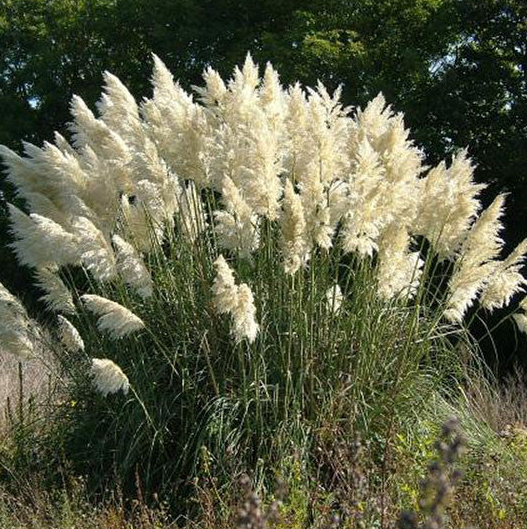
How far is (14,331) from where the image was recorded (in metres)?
5.46

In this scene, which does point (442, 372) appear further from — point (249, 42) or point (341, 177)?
point (249, 42)

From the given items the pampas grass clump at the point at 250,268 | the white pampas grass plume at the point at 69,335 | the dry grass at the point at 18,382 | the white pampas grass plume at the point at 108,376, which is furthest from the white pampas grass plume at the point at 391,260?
the dry grass at the point at 18,382

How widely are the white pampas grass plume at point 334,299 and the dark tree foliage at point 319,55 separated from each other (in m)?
9.65

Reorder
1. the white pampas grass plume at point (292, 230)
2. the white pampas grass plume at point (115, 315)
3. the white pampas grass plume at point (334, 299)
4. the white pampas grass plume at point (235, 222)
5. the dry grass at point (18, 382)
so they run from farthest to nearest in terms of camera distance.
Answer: the dry grass at point (18, 382) → the white pampas grass plume at point (334, 299) → the white pampas grass plume at point (235, 222) → the white pampas grass plume at point (292, 230) → the white pampas grass plume at point (115, 315)

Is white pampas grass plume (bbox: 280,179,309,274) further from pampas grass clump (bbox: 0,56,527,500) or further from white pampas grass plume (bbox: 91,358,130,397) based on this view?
white pampas grass plume (bbox: 91,358,130,397)

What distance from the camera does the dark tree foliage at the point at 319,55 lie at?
15.3 m

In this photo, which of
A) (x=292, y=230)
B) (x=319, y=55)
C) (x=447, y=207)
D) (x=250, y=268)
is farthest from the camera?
(x=319, y=55)

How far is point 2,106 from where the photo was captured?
1939 cm

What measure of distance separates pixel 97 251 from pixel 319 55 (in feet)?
38.8

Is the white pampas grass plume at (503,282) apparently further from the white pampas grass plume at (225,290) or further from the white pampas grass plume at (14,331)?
the white pampas grass plume at (14,331)

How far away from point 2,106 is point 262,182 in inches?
628

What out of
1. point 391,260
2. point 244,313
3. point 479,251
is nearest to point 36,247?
point 244,313

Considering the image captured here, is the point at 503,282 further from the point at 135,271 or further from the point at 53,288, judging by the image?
the point at 53,288

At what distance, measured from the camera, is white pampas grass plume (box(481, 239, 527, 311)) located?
17.0 feet
